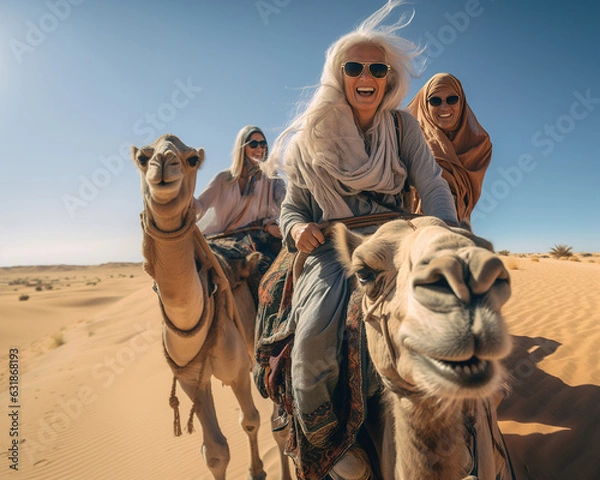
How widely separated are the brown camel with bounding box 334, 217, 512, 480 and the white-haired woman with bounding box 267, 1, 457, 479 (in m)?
0.30

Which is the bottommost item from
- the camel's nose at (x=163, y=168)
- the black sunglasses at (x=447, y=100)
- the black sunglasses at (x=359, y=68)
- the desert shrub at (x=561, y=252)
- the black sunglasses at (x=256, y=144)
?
the desert shrub at (x=561, y=252)

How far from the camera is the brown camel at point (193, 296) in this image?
2.82 meters

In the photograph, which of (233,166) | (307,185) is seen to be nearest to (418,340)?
(307,185)

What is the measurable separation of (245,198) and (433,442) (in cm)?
404

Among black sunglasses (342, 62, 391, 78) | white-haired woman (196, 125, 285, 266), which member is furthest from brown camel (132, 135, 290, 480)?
black sunglasses (342, 62, 391, 78)

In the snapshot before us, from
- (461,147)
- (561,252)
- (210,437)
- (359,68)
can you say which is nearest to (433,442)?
(359,68)

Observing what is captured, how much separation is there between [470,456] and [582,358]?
5.08m

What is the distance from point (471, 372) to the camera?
1.02m

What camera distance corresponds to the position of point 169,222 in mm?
2852

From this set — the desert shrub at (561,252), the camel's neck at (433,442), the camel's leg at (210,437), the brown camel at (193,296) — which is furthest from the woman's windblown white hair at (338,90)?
the desert shrub at (561,252)

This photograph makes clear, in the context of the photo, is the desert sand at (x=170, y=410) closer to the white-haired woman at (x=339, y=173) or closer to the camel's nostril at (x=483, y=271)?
the white-haired woman at (x=339, y=173)

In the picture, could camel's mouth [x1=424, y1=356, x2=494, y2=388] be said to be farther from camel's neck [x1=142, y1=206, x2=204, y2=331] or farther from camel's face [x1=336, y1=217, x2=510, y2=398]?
camel's neck [x1=142, y1=206, x2=204, y2=331]

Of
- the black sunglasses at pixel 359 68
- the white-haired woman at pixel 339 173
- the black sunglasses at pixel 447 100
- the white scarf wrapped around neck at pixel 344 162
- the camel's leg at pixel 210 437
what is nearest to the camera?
the white-haired woman at pixel 339 173

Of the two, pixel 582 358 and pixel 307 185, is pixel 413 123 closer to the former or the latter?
pixel 307 185
